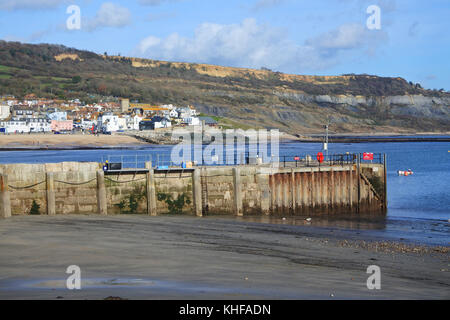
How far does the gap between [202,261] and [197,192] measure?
18.3 m

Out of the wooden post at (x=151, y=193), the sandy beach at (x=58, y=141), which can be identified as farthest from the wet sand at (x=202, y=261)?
the sandy beach at (x=58, y=141)

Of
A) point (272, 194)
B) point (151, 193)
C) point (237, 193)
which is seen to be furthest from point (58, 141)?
point (237, 193)

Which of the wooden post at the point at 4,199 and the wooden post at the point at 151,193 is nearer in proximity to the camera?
the wooden post at the point at 4,199

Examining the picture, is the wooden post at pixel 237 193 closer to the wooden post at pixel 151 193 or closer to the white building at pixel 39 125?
the wooden post at pixel 151 193

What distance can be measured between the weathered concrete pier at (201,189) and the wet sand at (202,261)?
229cm

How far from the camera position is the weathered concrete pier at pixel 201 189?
34.2 m

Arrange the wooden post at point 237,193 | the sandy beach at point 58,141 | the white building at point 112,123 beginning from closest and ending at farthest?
the wooden post at point 237,193, the sandy beach at point 58,141, the white building at point 112,123

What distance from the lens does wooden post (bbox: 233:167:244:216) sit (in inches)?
1495

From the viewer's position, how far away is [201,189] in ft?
124

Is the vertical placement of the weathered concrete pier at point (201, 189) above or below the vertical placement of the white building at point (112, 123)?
below

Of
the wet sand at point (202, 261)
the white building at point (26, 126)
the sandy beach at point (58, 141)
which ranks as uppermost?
the white building at point (26, 126)

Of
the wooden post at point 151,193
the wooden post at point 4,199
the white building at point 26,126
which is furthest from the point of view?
the white building at point 26,126

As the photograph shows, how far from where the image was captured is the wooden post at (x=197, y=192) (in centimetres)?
3722
